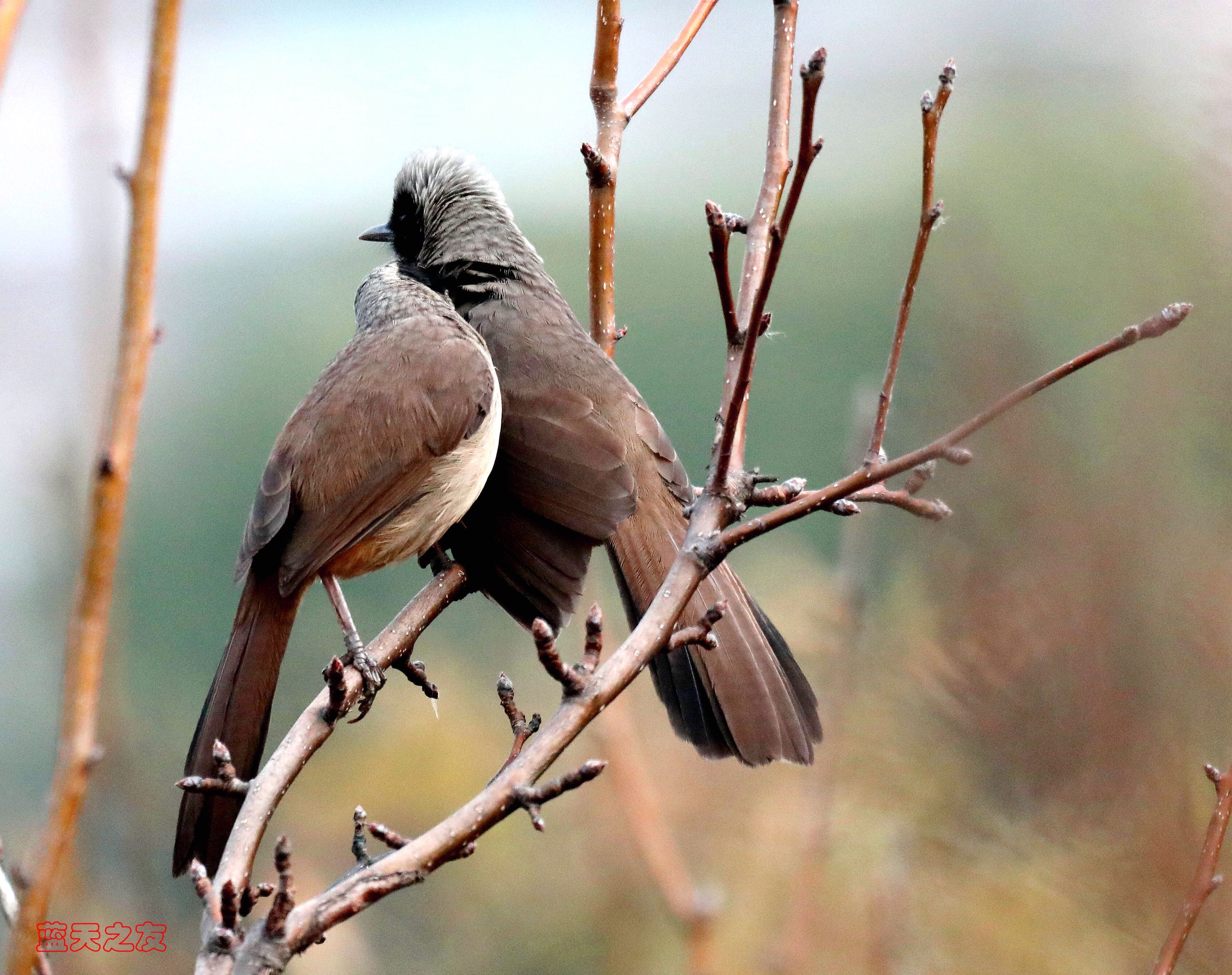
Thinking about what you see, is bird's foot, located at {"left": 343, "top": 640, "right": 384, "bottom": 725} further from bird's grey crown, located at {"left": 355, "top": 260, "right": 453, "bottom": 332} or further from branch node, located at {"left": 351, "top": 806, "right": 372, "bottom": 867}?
bird's grey crown, located at {"left": 355, "top": 260, "right": 453, "bottom": 332}

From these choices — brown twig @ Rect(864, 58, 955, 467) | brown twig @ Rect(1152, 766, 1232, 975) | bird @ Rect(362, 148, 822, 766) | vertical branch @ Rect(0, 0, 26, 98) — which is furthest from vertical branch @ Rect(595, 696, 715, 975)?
vertical branch @ Rect(0, 0, 26, 98)

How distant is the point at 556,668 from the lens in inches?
57.4

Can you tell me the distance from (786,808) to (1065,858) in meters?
1.89

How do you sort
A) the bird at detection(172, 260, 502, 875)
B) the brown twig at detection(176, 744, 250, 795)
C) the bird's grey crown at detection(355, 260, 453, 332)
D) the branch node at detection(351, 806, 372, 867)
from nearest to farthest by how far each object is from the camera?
the brown twig at detection(176, 744, 250, 795) < the branch node at detection(351, 806, 372, 867) < the bird at detection(172, 260, 502, 875) < the bird's grey crown at detection(355, 260, 453, 332)

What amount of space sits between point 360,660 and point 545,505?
626 millimetres

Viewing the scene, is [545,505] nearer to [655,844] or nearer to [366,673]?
[366,673]

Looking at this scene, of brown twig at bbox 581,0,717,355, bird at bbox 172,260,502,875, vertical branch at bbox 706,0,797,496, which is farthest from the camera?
brown twig at bbox 581,0,717,355

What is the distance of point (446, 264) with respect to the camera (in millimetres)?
3340

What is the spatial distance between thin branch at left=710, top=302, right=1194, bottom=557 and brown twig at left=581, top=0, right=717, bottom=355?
1278 mm

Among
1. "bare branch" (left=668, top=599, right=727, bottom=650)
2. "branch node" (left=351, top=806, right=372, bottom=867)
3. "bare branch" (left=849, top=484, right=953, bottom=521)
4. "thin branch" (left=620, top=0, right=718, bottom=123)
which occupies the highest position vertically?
"thin branch" (left=620, top=0, right=718, bottom=123)

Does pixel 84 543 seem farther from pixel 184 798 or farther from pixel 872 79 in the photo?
pixel 872 79

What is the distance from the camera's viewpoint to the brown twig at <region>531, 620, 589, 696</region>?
1.45 m

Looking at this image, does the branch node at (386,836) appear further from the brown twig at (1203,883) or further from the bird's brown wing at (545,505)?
the bird's brown wing at (545,505)

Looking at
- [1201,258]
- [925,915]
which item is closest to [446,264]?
[1201,258]
